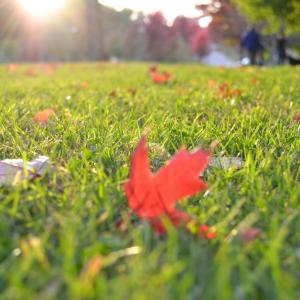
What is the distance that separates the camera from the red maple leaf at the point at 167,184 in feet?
3.28

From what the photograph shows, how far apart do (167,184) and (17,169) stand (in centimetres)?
51

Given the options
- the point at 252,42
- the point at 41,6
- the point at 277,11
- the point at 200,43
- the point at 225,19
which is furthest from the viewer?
the point at 200,43

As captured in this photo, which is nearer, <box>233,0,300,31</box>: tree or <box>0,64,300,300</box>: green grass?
<box>0,64,300,300</box>: green grass

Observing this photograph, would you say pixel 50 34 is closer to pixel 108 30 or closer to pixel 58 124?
pixel 108 30

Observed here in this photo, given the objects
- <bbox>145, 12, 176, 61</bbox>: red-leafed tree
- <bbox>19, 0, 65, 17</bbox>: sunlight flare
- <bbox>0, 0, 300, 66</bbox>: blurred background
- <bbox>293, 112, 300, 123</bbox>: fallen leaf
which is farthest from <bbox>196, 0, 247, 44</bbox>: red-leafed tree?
<bbox>293, 112, 300, 123</bbox>: fallen leaf

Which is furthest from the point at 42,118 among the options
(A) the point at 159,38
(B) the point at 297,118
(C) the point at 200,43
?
(C) the point at 200,43

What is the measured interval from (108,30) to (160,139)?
61.9 m

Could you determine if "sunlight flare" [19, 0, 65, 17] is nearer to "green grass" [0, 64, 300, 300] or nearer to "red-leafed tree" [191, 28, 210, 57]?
"red-leafed tree" [191, 28, 210, 57]

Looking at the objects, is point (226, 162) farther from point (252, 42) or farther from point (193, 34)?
point (193, 34)

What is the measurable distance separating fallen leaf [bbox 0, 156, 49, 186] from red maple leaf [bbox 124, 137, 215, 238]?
38cm

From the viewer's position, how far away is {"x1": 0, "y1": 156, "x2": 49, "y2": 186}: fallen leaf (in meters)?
1.29

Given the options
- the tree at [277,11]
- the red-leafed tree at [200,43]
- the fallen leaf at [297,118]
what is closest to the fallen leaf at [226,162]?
the fallen leaf at [297,118]

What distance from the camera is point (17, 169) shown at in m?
1.35

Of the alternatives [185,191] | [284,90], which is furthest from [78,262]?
[284,90]
